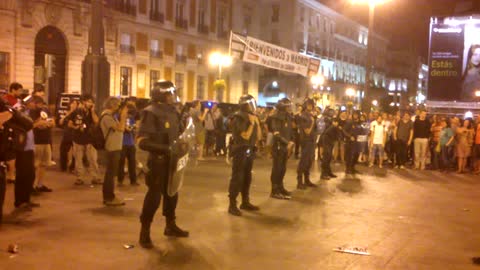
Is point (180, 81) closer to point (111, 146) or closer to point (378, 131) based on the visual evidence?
point (378, 131)

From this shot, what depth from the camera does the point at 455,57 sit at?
77.9ft

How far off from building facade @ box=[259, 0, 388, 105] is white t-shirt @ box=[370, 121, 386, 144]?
34504mm

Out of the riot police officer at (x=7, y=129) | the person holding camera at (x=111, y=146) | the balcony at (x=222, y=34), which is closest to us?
the riot police officer at (x=7, y=129)

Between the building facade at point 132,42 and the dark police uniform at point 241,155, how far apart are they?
20.4 metres

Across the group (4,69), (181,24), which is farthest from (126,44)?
(4,69)

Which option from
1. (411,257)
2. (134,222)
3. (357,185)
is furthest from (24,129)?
(357,185)

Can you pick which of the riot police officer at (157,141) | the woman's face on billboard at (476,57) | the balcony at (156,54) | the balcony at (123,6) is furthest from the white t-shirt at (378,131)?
the balcony at (156,54)

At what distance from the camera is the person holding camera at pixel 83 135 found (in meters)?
11.1

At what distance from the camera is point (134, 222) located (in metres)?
8.05

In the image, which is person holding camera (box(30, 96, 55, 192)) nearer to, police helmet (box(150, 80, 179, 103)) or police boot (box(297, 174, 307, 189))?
police helmet (box(150, 80, 179, 103))

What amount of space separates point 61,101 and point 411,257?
47.2ft

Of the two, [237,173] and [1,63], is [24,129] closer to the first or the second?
[237,173]

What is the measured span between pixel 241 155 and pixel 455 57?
17.6m

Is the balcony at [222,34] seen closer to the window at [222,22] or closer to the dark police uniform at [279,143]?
the window at [222,22]
